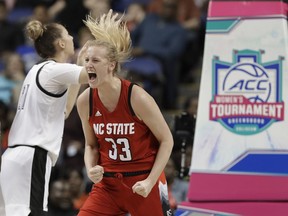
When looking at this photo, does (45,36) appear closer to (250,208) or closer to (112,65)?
(112,65)

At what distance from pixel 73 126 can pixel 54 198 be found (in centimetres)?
126

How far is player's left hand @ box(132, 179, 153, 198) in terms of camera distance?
544 centimetres

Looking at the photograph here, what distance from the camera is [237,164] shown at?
628 centimetres

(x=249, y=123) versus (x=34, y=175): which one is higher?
(x=249, y=123)

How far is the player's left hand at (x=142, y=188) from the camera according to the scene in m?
5.44

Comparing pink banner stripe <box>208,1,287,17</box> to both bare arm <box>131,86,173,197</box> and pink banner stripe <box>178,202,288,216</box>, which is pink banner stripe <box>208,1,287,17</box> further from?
pink banner stripe <box>178,202,288,216</box>

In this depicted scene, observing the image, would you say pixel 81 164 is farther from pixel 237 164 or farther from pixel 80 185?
pixel 237 164

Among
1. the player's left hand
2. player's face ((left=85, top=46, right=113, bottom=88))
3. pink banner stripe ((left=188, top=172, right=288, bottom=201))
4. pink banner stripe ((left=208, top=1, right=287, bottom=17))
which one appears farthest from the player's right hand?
pink banner stripe ((left=208, top=1, right=287, bottom=17))

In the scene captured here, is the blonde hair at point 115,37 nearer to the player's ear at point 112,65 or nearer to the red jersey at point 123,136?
the player's ear at point 112,65

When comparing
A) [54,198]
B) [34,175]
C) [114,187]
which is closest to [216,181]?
[114,187]

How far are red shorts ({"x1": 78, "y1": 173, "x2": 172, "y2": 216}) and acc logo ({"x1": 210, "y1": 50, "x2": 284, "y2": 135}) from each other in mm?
848

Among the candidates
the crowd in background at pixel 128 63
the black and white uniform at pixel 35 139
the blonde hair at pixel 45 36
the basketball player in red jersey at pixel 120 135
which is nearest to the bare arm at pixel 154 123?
the basketball player in red jersey at pixel 120 135

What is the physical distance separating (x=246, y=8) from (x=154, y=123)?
1254 millimetres

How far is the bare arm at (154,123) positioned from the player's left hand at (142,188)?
47 millimetres
